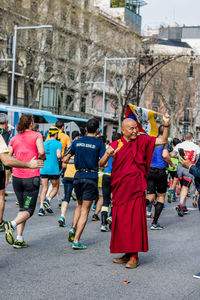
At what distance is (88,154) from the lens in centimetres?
730

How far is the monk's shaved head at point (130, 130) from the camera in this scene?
21.2ft

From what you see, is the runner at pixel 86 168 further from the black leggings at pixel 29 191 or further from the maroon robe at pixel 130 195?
the maroon robe at pixel 130 195

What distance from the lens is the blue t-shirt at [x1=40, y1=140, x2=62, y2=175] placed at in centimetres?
1049

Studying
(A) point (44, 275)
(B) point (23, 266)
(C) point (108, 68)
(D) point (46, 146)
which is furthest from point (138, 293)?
(C) point (108, 68)

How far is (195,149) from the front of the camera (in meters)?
11.9

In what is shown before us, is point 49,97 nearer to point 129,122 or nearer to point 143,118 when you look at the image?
point 143,118

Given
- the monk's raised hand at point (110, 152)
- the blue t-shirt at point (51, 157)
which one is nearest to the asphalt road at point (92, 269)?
the monk's raised hand at point (110, 152)

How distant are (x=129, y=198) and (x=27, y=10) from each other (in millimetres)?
27755

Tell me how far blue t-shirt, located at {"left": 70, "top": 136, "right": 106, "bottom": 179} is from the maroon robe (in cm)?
81

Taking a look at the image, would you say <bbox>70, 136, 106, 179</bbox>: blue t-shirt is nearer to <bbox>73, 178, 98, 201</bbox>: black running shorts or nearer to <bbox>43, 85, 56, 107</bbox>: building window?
<bbox>73, 178, 98, 201</bbox>: black running shorts

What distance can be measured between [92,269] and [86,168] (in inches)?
→ 66.6

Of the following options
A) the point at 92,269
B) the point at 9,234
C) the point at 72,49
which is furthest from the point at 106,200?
the point at 72,49

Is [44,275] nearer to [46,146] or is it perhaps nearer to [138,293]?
[138,293]

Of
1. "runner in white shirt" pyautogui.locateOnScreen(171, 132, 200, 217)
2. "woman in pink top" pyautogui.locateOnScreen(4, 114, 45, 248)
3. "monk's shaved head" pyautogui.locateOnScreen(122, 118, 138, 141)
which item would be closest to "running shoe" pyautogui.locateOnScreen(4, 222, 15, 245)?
"woman in pink top" pyautogui.locateOnScreen(4, 114, 45, 248)
